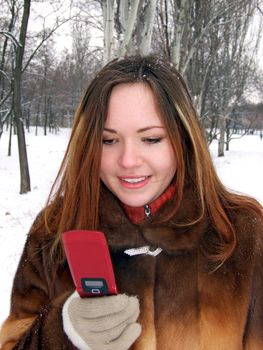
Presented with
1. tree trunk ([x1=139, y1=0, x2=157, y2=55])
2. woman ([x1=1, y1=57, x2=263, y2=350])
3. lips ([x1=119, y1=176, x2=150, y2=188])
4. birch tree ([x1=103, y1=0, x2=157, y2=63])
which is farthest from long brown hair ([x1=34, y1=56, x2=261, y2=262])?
tree trunk ([x1=139, y1=0, x2=157, y2=55])

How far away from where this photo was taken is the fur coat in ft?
4.72

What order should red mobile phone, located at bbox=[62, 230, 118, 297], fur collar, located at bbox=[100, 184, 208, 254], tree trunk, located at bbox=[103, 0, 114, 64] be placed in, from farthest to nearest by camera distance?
tree trunk, located at bbox=[103, 0, 114, 64] → fur collar, located at bbox=[100, 184, 208, 254] → red mobile phone, located at bbox=[62, 230, 118, 297]

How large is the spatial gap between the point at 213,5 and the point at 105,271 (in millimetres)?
9676

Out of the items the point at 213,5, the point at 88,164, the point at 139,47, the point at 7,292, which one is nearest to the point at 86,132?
the point at 88,164

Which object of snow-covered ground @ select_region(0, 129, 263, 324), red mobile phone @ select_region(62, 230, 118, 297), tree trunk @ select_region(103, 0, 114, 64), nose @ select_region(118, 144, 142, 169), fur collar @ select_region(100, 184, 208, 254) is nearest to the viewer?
red mobile phone @ select_region(62, 230, 118, 297)

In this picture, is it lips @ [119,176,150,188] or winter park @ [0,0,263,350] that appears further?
winter park @ [0,0,263,350]

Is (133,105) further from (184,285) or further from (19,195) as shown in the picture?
(19,195)

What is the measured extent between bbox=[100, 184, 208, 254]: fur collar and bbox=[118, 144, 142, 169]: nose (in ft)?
0.76

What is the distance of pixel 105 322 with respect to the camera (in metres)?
1.18

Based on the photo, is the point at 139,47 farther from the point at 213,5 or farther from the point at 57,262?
the point at 57,262

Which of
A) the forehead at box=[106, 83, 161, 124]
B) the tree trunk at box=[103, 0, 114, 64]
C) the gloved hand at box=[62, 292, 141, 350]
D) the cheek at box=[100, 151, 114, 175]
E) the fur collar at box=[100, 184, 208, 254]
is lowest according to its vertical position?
the gloved hand at box=[62, 292, 141, 350]

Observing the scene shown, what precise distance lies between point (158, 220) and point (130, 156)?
0.28 m

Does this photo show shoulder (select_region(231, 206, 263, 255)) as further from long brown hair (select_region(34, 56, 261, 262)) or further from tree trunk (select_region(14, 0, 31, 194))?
tree trunk (select_region(14, 0, 31, 194))

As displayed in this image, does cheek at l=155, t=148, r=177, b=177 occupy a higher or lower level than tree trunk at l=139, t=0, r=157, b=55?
lower
